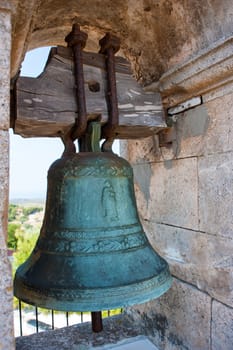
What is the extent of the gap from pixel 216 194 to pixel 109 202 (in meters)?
0.44

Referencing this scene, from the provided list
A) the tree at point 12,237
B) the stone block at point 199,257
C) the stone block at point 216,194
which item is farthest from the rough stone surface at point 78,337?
the tree at point 12,237

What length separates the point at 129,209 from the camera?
45.2 inches

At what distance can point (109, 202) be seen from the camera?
43.1 inches

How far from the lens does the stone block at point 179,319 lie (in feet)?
4.32

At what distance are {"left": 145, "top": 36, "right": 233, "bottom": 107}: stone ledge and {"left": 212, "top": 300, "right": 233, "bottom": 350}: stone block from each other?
2.78 ft

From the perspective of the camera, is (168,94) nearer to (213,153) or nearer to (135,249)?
(213,153)

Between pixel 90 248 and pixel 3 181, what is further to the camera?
pixel 90 248

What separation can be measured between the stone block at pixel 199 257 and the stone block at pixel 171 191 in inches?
2.1

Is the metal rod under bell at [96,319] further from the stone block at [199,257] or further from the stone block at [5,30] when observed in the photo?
the stone block at [5,30]

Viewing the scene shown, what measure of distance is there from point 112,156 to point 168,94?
501mm

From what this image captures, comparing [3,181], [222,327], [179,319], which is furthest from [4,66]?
[179,319]

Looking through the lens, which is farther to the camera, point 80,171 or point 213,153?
point 213,153

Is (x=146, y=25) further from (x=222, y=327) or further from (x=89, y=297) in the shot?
(x=222, y=327)

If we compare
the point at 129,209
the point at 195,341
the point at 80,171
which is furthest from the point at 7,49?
the point at 195,341
